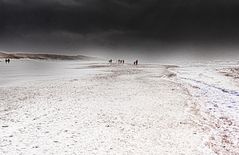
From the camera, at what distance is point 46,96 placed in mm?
21500

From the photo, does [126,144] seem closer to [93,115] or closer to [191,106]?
[93,115]

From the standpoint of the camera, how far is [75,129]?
12.9 metres

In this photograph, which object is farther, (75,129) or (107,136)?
(75,129)

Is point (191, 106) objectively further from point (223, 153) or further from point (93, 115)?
point (223, 153)

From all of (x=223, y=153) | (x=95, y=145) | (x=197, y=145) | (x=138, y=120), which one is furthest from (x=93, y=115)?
(x=223, y=153)

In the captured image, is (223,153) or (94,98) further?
(94,98)

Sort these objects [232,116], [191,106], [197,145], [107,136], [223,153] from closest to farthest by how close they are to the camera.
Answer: [223,153]
[197,145]
[107,136]
[232,116]
[191,106]

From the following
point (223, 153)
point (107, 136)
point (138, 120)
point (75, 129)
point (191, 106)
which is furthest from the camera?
point (191, 106)

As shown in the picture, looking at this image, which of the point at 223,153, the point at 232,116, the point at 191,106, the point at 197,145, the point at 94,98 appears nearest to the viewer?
the point at 223,153

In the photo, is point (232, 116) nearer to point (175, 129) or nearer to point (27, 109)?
point (175, 129)

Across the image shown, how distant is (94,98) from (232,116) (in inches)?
355

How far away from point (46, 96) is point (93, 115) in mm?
7138

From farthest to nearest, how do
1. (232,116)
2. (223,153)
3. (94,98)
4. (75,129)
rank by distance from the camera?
(94,98)
(232,116)
(75,129)
(223,153)

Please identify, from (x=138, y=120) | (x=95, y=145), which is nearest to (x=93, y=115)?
(x=138, y=120)
